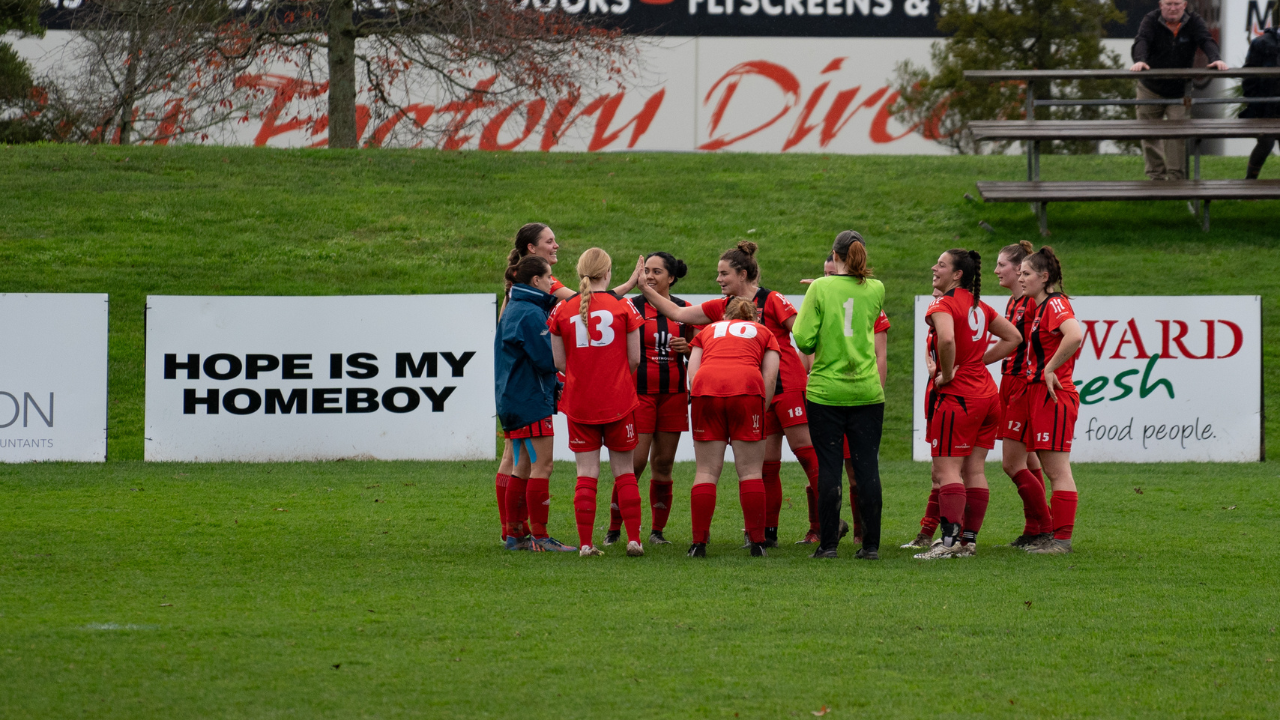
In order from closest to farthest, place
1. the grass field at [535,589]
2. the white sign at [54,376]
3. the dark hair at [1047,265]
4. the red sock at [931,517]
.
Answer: the grass field at [535,589] < the dark hair at [1047,265] < the red sock at [931,517] < the white sign at [54,376]

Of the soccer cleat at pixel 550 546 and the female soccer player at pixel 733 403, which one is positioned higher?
the female soccer player at pixel 733 403

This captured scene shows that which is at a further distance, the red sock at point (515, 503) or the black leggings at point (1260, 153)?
the black leggings at point (1260, 153)

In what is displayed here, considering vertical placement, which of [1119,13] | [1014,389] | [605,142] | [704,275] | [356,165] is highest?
Result: [1119,13]

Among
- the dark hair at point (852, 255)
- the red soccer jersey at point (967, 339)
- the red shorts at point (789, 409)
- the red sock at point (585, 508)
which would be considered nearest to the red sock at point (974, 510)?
the red soccer jersey at point (967, 339)

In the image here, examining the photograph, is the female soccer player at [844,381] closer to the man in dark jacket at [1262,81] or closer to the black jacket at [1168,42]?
the black jacket at [1168,42]

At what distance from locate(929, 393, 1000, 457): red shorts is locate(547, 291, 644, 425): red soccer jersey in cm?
171

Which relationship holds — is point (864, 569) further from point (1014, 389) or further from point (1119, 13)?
point (1119, 13)

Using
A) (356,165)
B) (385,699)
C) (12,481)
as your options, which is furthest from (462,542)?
(356,165)

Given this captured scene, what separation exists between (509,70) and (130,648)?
1820 cm

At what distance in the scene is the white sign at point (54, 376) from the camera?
11.6 m

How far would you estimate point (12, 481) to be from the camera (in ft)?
33.2

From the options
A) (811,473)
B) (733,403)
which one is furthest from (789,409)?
(733,403)

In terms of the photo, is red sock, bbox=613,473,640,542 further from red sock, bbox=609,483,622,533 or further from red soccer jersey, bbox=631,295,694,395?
red soccer jersey, bbox=631,295,694,395

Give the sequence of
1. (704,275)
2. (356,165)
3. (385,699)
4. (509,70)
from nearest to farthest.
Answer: (385,699), (704,275), (356,165), (509,70)
